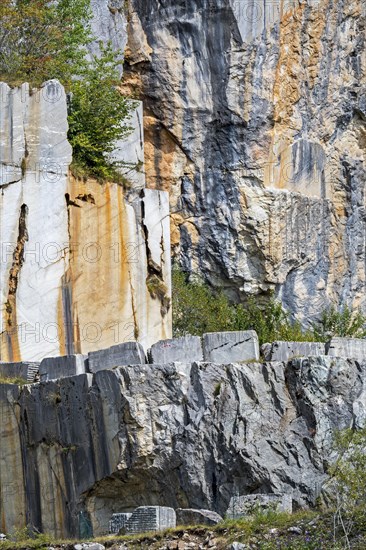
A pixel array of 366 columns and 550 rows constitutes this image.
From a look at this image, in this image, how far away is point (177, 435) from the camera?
23188 millimetres

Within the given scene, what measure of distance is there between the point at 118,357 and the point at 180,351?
3.26ft

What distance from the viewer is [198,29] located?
111 ft

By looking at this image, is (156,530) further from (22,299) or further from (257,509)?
(22,299)

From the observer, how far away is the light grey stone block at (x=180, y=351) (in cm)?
2366

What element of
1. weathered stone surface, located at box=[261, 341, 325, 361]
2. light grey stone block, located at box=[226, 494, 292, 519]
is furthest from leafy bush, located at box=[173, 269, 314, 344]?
light grey stone block, located at box=[226, 494, 292, 519]

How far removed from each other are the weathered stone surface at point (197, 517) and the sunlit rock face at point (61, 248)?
8.01 metres

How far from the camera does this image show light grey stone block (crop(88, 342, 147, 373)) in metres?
23.6

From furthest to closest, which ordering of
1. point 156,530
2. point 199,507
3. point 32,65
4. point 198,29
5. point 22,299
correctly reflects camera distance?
point 198,29 < point 32,65 < point 22,299 < point 199,507 < point 156,530

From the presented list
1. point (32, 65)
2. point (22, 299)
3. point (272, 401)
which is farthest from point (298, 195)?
point (272, 401)

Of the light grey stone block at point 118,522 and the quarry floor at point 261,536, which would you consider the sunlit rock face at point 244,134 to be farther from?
the quarry floor at point 261,536

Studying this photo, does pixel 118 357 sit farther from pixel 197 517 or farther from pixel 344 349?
pixel 197 517

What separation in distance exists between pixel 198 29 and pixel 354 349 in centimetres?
1247

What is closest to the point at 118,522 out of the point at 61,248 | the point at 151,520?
the point at 151,520

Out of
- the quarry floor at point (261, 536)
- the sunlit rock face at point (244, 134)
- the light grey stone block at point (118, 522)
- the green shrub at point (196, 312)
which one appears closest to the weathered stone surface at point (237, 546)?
the quarry floor at point (261, 536)
